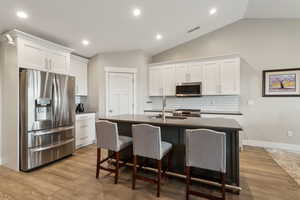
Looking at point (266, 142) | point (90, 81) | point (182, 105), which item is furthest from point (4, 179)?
point (266, 142)

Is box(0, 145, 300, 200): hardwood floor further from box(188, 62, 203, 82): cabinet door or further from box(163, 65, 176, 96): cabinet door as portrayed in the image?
box(163, 65, 176, 96): cabinet door

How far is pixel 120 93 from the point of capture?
4805mm

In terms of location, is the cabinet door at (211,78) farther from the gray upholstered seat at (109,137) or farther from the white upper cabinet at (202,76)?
the gray upholstered seat at (109,137)

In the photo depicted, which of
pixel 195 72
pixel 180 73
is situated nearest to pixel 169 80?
pixel 180 73

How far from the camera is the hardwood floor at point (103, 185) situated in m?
2.10

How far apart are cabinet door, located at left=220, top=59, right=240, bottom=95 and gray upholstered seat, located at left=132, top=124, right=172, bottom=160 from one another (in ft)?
9.58

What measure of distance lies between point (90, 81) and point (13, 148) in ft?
8.29

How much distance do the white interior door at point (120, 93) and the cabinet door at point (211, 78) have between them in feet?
7.27

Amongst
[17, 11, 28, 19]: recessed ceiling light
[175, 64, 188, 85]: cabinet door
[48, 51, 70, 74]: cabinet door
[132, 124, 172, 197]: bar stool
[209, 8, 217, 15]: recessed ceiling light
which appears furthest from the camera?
[175, 64, 188, 85]: cabinet door

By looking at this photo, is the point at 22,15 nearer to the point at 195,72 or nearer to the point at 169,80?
the point at 169,80

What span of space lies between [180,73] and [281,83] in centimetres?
265

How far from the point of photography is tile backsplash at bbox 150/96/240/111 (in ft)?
14.9

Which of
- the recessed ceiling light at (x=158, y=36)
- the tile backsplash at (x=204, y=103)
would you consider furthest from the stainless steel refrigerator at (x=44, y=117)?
the tile backsplash at (x=204, y=103)

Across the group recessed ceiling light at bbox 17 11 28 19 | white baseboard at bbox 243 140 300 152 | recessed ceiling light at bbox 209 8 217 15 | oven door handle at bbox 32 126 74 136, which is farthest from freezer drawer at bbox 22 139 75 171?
white baseboard at bbox 243 140 300 152
